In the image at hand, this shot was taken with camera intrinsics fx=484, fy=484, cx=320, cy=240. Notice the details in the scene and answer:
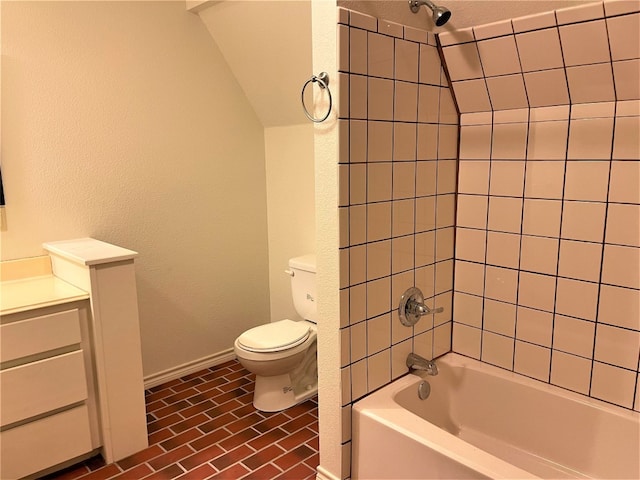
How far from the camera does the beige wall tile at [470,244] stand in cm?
199

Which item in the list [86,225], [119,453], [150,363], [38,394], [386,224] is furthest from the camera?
[150,363]

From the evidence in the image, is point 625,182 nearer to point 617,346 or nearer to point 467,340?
point 617,346

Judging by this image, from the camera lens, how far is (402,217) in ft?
5.84

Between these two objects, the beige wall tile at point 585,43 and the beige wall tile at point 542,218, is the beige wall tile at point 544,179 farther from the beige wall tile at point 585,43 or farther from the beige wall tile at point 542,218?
the beige wall tile at point 585,43

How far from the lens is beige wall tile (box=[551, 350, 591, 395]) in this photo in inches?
69.5

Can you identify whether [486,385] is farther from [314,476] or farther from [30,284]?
[30,284]

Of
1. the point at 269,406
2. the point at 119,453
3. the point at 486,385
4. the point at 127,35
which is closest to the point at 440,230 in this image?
the point at 486,385

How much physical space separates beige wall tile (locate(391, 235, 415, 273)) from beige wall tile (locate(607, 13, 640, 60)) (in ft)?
2.86

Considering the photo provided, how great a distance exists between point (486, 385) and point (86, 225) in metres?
2.08

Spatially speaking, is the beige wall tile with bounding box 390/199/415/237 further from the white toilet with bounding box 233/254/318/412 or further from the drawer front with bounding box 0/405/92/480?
the drawer front with bounding box 0/405/92/480

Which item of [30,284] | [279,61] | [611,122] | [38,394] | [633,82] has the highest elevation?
[279,61]

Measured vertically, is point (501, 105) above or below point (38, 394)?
above

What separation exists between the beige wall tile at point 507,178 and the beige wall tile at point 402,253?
1.36 feet

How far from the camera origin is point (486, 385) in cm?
197
